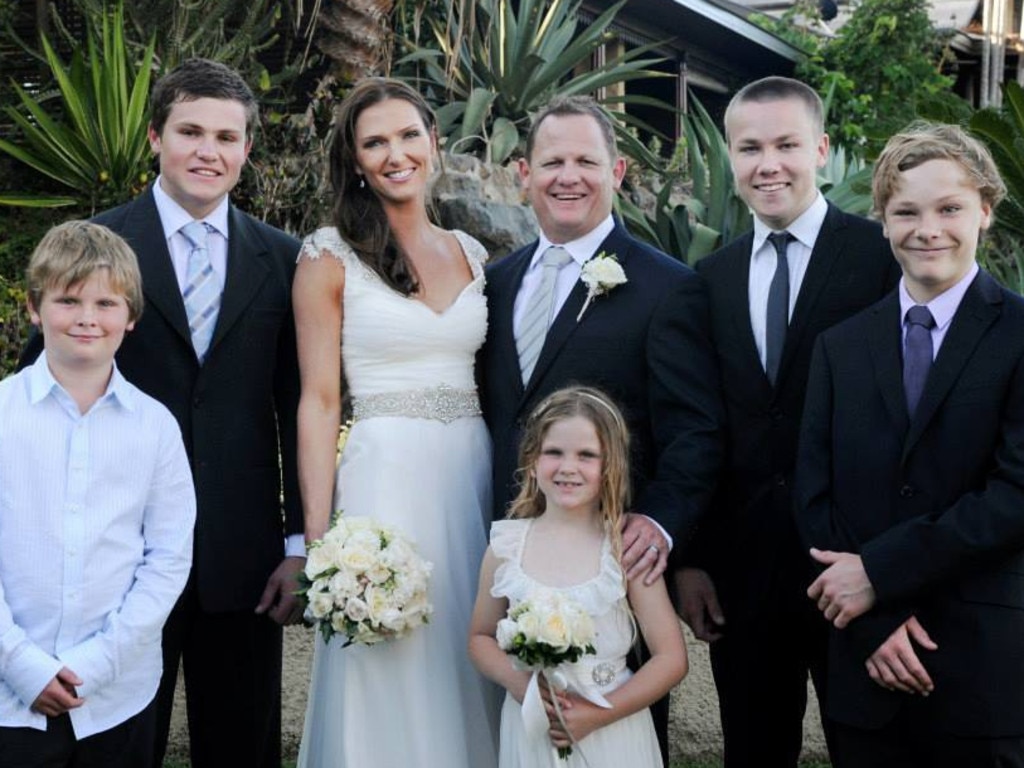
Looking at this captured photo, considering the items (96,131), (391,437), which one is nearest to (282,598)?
(391,437)

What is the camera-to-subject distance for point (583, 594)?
397 cm

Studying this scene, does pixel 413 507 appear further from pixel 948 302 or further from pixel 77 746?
pixel 948 302

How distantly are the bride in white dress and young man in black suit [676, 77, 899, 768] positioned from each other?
2.42ft

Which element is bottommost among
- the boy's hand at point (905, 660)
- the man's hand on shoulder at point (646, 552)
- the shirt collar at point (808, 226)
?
the boy's hand at point (905, 660)

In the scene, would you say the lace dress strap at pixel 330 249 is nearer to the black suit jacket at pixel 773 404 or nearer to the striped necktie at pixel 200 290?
the striped necktie at pixel 200 290

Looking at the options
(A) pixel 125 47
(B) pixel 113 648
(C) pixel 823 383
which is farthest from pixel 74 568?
(A) pixel 125 47

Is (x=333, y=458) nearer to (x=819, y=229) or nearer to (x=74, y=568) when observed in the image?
(x=74, y=568)

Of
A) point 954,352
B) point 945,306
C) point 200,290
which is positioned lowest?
point 954,352

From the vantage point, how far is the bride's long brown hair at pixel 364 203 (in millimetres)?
4395

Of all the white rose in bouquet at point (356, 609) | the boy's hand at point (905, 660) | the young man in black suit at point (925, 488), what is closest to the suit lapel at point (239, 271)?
the white rose in bouquet at point (356, 609)

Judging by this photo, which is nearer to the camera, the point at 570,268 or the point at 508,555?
the point at 508,555

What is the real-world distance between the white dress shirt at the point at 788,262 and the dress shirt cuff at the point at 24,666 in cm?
216

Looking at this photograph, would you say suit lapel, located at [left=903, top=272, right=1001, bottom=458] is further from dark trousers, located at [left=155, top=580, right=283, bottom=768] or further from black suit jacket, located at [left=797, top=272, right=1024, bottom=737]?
dark trousers, located at [left=155, top=580, right=283, bottom=768]

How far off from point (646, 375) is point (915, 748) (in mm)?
1295
